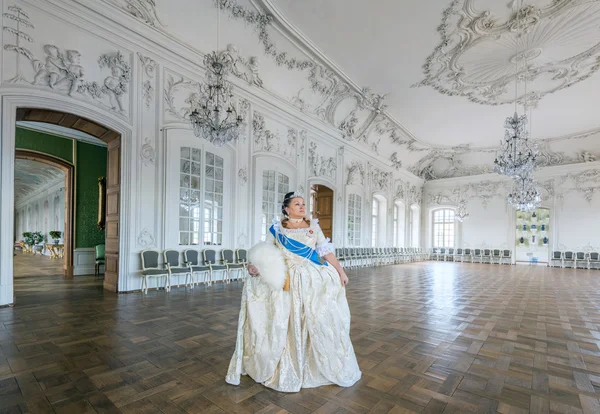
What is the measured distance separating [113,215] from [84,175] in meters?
3.03

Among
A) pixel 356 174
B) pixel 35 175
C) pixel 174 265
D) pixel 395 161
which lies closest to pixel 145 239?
pixel 174 265

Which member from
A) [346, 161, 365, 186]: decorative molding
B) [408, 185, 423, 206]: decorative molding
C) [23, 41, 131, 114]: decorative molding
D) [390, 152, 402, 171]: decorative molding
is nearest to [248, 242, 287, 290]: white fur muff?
[23, 41, 131, 114]: decorative molding

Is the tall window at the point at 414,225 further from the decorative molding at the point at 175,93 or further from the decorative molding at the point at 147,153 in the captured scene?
the decorative molding at the point at 147,153

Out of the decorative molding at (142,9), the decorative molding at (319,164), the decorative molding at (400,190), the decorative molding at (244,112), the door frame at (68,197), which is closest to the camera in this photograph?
the decorative molding at (142,9)

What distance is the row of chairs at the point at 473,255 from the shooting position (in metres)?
15.6

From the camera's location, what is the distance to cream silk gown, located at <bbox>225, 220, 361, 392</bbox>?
2.15 metres

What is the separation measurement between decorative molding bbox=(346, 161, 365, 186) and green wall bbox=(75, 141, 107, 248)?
25.4ft

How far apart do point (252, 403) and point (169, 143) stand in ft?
17.5

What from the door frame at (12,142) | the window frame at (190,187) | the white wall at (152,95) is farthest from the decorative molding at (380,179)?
the door frame at (12,142)

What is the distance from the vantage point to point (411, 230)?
17.2 meters

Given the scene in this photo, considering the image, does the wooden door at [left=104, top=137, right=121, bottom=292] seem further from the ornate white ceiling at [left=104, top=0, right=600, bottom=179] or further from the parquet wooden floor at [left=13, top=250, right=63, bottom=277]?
the parquet wooden floor at [left=13, top=250, right=63, bottom=277]

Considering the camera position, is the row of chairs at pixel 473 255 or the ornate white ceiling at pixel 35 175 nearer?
the ornate white ceiling at pixel 35 175

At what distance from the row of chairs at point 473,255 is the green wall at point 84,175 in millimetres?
15782

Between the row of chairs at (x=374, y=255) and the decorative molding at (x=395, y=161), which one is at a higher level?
the decorative molding at (x=395, y=161)
